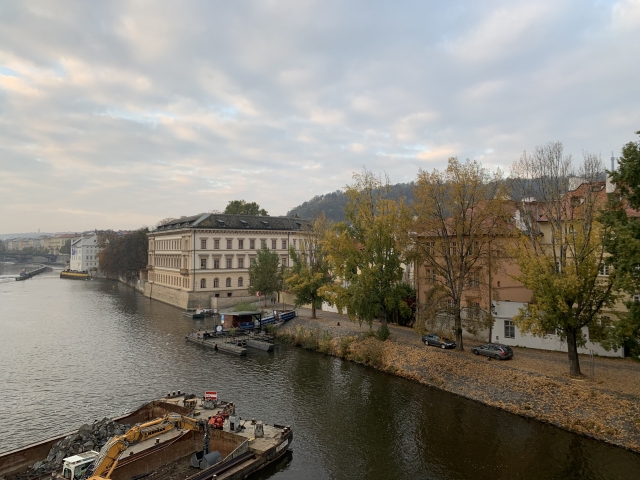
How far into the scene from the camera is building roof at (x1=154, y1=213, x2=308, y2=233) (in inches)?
2472

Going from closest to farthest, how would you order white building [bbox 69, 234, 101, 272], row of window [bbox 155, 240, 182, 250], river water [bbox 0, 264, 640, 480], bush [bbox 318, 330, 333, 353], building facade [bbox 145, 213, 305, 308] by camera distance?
river water [bbox 0, 264, 640, 480] → bush [bbox 318, 330, 333, 353] → building facade [bbox 145, 213, 305, 308] → row of window [bbox 155, 240, 182, 250] → white building [bbox 69, 234, 101, 272]

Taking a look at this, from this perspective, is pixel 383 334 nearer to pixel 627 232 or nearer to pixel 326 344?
pixel 326 344

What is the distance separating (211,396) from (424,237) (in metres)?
19.2

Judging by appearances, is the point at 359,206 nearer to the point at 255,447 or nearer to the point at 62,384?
the point at 255,447

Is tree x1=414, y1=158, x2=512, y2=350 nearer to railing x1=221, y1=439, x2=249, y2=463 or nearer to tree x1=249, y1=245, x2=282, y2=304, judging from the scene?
railing x1=221, y1=439, x2=249, y2=463

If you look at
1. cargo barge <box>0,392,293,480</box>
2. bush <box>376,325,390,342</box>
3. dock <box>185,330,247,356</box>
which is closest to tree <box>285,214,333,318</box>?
dock <box>185,330,247,356</box>

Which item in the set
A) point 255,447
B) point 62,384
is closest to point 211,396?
point 255,447

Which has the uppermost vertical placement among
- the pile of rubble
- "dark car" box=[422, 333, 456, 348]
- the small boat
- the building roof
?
the building roof

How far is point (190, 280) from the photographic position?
2376 inches

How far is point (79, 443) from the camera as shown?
17250 mm

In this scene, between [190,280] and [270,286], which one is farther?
[190,280]

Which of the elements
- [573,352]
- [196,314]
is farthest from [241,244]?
[573,352]

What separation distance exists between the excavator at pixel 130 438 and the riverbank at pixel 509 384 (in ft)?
50.5

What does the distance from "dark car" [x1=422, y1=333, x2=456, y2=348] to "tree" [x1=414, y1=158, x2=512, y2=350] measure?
0.88 m
